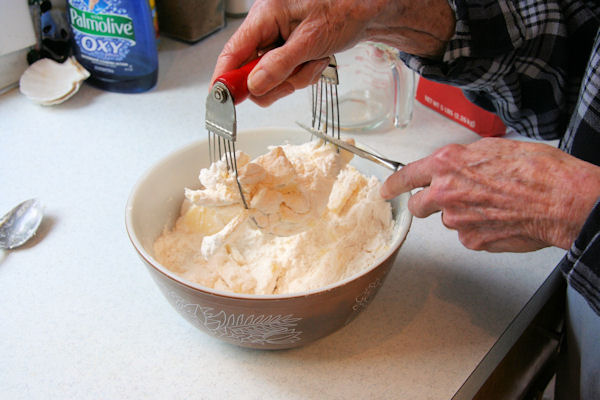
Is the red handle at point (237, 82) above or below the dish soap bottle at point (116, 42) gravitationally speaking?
above

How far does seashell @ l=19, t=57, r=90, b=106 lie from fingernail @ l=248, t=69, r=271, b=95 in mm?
722

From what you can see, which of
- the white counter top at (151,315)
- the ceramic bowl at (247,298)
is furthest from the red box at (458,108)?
the ceramic bowl at (247,298)

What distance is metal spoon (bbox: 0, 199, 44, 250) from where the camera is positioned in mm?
874

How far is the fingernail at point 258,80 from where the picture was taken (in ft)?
2.11

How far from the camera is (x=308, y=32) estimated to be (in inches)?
27.1

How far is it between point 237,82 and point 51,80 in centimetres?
78

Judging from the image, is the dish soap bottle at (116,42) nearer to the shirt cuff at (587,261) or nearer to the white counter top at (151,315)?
the white counter top at (151,315)

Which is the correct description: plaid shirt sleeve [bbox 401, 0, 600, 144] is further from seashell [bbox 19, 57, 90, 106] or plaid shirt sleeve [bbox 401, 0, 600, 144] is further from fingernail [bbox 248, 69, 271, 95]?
seashell [bbox 19, 57, 90, 106]

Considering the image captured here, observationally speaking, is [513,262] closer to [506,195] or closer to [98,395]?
[506,195]

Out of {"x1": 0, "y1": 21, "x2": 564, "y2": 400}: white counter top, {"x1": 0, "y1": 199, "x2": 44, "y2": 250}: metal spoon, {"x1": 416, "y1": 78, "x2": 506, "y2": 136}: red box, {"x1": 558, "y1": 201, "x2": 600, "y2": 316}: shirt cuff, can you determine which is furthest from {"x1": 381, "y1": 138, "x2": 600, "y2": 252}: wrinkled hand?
{"x1": 0, "y1": 199, "x2": 44, "y2": 250}: metal spoon

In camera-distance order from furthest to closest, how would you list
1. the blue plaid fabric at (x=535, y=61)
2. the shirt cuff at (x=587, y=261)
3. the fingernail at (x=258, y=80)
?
1. the blue plaid fabric at (x=535, y=61)
2. the fingernail at (x=258, y=80)
3. the shirt cuff at (x=587, y=261)

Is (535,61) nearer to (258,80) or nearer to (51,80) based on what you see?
(258,80)

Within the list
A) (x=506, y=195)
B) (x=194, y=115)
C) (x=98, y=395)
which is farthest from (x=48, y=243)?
(x=506, y=195)

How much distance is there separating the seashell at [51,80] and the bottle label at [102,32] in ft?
0.13
